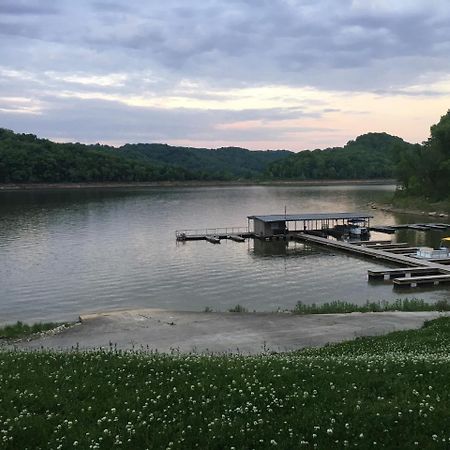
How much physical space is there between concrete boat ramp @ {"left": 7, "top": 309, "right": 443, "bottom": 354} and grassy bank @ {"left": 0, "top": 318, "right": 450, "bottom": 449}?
9.61m

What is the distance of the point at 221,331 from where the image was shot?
94.7 feet

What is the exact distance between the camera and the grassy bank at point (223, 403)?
1028 cm

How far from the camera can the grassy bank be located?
10.3 meters

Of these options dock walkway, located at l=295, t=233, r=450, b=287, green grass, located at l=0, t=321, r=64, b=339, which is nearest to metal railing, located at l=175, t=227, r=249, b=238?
dock walkway, located at l=295, t=233, r=450, b=287

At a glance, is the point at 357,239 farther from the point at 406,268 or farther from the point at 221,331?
the point at 221,331

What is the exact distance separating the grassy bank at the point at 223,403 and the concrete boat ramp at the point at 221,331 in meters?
9.61

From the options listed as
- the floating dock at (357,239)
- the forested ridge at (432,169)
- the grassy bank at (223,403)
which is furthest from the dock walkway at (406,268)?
the forested ridge at (432,169)

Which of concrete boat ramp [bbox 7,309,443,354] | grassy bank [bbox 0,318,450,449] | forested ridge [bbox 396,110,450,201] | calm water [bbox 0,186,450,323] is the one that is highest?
forested ridge [bbox 396,110,450,201]

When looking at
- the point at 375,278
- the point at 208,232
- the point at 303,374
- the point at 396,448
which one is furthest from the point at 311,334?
the point at 208,232

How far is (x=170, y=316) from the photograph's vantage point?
3419 centimetres

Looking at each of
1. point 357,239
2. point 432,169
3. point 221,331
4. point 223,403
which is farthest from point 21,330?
point 432,169

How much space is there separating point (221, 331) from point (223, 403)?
1710cm

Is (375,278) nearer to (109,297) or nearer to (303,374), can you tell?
(109,297)

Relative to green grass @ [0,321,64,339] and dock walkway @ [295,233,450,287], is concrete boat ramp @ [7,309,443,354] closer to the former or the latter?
green grass @ [0,321,64,339]
